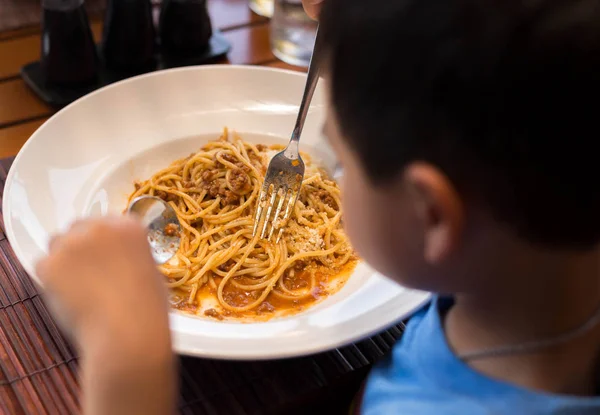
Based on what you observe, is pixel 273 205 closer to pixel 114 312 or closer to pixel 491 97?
pixel 114 312

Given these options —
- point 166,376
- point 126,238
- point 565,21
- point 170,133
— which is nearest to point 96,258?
point 126,238

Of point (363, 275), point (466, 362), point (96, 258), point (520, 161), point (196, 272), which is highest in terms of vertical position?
point (520, 161)

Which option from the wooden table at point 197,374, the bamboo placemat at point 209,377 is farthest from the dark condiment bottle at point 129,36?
the bamboo placemat at point 209,377

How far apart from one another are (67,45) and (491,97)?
1.32 m

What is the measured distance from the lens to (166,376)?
688 mm

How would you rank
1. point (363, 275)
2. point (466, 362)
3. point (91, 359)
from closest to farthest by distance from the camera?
point (91, 359)
point (466, 362)
point (363, 275)

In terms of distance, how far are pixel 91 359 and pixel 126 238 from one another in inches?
5.5

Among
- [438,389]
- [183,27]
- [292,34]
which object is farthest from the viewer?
[292,34]

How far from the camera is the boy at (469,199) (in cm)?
58

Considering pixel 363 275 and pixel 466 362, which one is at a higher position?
pixel 466 362

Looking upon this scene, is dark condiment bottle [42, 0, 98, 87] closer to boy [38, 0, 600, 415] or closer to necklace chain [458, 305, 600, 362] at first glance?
boy [38, 0, 600, 415]

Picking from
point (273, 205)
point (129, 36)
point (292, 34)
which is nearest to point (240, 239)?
point (273, 205)

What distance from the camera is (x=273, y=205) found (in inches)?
57.1

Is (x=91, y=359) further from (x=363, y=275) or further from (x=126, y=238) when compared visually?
(x=363, y=275)
